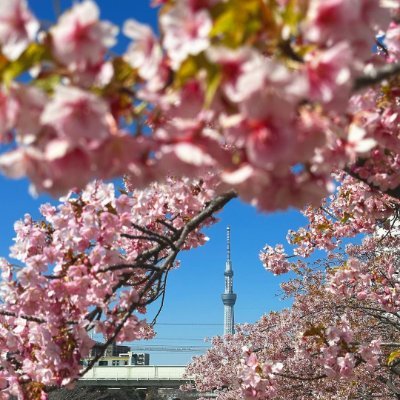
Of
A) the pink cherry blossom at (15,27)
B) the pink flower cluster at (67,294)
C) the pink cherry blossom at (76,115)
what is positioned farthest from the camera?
the pink flower cluster at (67,294)

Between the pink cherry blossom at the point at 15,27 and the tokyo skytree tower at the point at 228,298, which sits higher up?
the tokyo skytree tower at the point at 228,298

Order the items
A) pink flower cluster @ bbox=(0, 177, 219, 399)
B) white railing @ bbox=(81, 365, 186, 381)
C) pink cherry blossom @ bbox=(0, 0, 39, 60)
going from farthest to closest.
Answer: white railing @ bbox=(81, 365, 186, 381)
pink flower cluster @ bbox=(0, 177, 219, 399)
pink cherry blossom @ bbox=(0, 0, 39, 60)

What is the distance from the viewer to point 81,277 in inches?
135

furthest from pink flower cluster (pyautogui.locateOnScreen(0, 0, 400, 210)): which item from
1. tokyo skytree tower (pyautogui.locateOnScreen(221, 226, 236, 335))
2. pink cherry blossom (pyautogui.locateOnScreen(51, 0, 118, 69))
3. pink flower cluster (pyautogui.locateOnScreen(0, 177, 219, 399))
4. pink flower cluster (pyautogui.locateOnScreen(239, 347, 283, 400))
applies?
tokyo skytree tower (pyautogui.locateOnScreen(221, 226, 236, 335))

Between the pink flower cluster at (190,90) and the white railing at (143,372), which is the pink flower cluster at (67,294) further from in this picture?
the white railing at (143,372)

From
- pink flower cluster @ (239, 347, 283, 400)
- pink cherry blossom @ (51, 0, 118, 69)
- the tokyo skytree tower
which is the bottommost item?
pink cherry blossom @ (51, 0, 118, 69)

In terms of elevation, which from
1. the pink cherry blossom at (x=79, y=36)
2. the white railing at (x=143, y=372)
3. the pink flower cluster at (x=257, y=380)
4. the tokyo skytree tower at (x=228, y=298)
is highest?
the tokyo skytree tower at (x=228, y=298)

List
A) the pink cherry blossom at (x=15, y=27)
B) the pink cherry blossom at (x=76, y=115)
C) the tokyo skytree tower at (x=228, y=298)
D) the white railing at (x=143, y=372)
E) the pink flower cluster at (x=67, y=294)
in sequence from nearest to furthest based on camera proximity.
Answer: the pink cherry blossom at (x=76, y=115) → the pink cherry blossom at (x=15, y=27) → the pink flower cluster at (x=67, y=294) → the white railing at (x=143, y=372) → the tokyo skytree tower at (x=228, y=298)

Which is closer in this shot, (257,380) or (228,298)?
(257,380)

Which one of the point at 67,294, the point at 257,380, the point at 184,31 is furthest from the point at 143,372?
the point at 184,31

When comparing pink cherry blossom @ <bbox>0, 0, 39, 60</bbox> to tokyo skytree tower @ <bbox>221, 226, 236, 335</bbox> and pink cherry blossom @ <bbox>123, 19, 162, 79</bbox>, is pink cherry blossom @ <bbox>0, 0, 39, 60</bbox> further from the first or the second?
tokyo skytree tower @ <bbox>221, 226, 236, 335</bbox>

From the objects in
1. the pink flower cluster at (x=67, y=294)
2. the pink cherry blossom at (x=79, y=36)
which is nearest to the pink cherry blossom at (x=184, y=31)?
the pink cherry blossom at (x=79, y=36)

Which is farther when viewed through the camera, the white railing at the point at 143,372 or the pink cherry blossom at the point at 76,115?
the white railing at the point at 143,372

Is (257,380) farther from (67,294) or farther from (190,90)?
(190,90)
